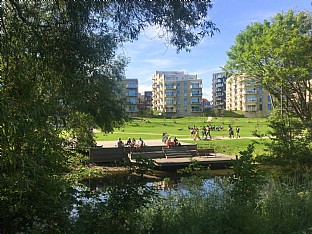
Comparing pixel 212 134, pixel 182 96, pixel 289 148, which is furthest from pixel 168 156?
pixel 182 96

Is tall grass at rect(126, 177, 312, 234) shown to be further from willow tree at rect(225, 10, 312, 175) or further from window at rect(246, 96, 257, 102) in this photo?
window at rect(246, 96, 257, 102)

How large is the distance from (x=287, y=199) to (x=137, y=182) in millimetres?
2903

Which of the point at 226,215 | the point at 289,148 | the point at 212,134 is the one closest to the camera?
the point at 226,215

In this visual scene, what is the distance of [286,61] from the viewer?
20625mm

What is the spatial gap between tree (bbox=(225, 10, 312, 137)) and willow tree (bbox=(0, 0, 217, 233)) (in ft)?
46.5

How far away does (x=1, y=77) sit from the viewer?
13.6 feet

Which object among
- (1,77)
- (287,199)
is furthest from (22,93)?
(287,199)

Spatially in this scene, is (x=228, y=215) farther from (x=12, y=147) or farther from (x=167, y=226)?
(x=12, y=147)

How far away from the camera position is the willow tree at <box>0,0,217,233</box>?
391 cm

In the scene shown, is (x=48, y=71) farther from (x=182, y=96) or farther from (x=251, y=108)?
(x=182, y=96)

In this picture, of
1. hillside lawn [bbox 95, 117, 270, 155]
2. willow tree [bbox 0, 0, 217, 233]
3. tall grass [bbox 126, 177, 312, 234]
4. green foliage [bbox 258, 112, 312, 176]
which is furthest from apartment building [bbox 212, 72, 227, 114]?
willow tree [bbox 0, 0, 217, 233]

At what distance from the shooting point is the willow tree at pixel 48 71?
391 centimetres

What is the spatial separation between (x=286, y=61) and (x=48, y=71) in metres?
18.7

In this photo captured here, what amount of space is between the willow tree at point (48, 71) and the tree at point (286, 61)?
14.2 meters
